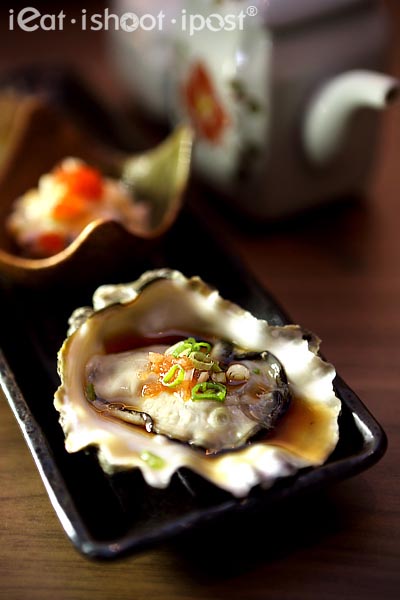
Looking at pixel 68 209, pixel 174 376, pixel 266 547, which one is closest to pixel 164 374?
pixel 174 376

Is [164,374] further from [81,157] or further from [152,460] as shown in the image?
[81,157]

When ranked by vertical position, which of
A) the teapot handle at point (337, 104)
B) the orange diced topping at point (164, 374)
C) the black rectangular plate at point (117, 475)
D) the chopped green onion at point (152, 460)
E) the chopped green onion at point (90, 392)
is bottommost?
the black rectangular plate at point (117, 475)

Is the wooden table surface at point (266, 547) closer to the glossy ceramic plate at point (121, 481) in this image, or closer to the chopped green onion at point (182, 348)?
the glossy ceramic plate at point (121, 481)

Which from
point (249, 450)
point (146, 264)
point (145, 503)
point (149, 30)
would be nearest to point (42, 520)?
point (145, 503)

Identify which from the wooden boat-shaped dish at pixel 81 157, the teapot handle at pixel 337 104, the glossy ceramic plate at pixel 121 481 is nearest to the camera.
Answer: the glossy ceramic plate at pixel 121 481

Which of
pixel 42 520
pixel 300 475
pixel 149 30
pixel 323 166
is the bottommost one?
pixel 42 520

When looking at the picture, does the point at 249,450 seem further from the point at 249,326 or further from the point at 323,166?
the point at 323,166

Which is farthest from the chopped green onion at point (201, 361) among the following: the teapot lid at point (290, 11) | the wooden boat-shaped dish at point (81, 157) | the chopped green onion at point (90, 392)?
the teapot lid at point (290, 11)

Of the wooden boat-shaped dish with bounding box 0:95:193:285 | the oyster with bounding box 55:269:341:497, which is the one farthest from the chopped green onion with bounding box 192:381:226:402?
the wooden boat-shaped dish with bounding box 0:95:193:285
